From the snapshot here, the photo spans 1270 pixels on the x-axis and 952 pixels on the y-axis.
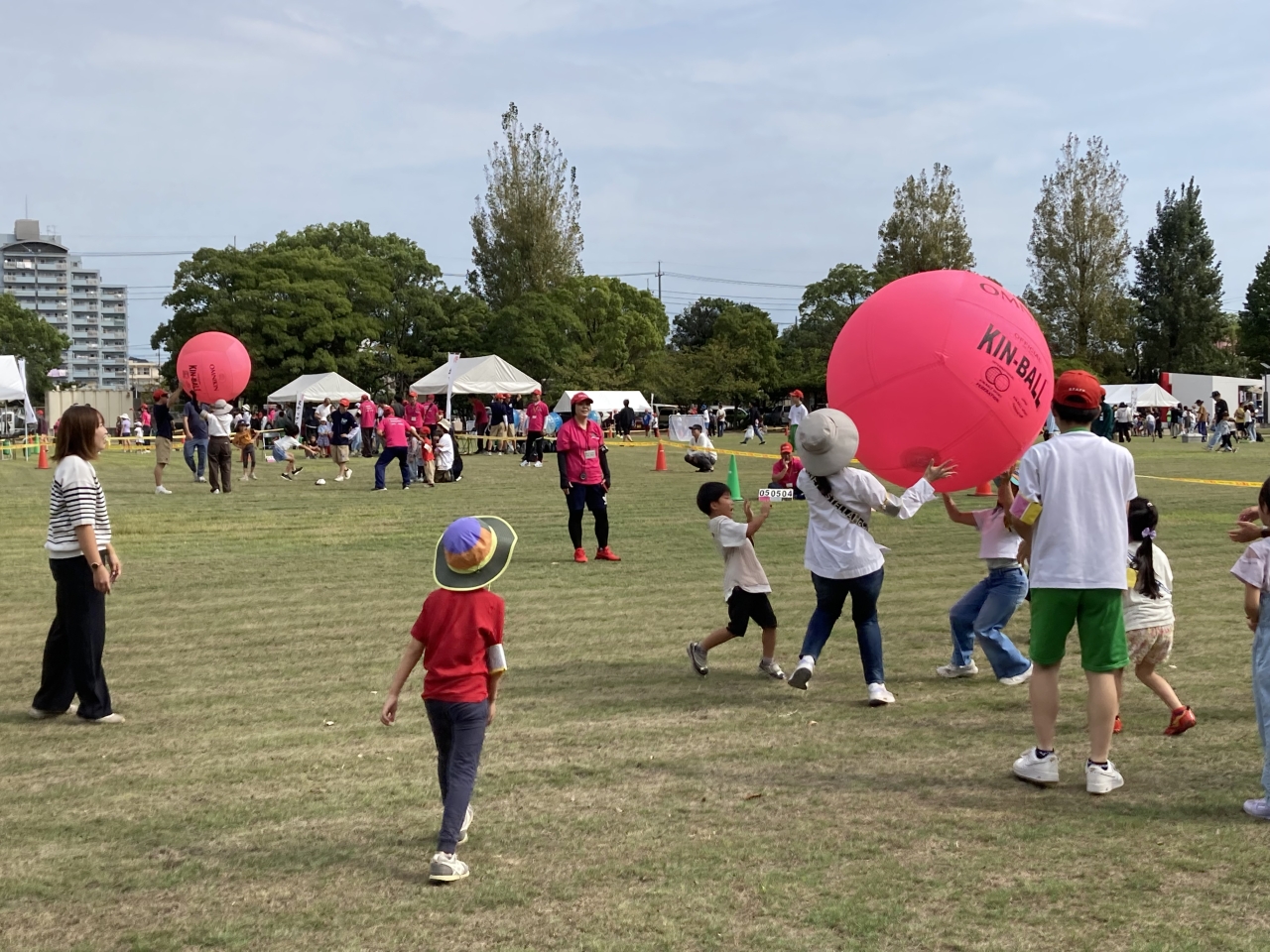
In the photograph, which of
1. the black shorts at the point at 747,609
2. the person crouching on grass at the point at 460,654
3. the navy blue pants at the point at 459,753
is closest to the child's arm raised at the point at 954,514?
the black shorts at the point at 747,609

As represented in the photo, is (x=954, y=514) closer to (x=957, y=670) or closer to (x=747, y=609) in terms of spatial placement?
(x=957, y=670)

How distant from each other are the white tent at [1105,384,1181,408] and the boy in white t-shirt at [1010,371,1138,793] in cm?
5491

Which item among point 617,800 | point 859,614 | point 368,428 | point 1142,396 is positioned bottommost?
point 617,800

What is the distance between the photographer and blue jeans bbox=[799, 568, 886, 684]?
657 cm

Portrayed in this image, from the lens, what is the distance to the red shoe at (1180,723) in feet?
19.1

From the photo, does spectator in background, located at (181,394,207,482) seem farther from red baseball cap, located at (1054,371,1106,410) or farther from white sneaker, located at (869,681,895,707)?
red baseball cap, located at (1054,371,1106,410)

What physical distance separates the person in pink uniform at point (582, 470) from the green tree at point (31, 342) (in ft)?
297

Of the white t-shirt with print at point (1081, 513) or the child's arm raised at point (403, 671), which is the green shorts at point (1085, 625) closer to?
the white t-shirt with print at point (1081, 513)

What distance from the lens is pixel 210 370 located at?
21938 mm

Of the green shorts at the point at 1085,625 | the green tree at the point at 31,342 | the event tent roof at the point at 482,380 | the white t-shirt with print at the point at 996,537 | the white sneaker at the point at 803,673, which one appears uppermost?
the green tree at the point at 31,342

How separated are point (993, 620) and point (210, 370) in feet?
60.0

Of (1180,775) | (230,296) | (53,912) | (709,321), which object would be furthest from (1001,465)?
(709,321)

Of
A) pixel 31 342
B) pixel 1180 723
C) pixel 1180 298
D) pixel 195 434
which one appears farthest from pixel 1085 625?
pixel 31 342

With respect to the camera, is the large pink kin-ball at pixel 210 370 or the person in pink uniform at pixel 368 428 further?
the person in pink uniform at pixel 368 428
